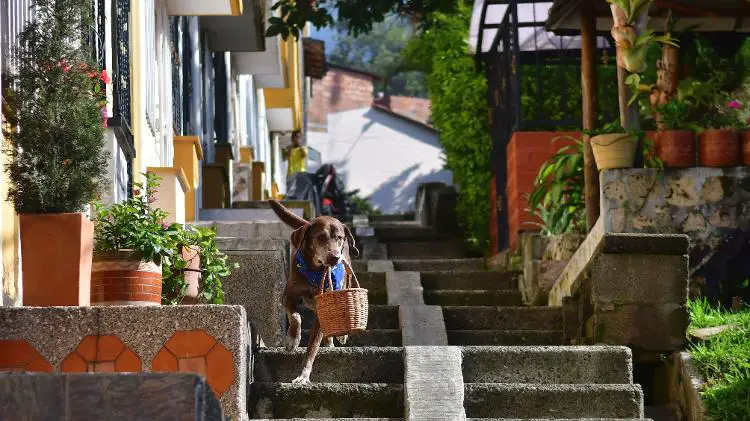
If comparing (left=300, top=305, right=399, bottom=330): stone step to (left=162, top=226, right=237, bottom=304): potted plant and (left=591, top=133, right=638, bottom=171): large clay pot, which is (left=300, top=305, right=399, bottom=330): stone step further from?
(left=162, top=226, right=237, bottom=304): potted plant

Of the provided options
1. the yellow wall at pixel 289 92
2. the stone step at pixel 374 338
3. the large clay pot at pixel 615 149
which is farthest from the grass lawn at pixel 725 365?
the yellow wall at pixel 289 92

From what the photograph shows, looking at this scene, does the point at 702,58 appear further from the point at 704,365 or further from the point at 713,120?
the point at 704,365

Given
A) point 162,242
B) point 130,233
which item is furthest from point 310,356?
point 130,233

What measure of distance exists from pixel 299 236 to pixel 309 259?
5.0 inches

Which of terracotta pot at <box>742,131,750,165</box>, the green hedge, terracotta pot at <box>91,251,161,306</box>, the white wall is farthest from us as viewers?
the white wall

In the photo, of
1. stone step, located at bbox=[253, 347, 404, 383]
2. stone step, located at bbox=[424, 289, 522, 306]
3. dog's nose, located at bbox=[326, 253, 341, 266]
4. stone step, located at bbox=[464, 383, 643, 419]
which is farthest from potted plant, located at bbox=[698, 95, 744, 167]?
dog's nose, located at bbox=[326, 253, 341, 266]

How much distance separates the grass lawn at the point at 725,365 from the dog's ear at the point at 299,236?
87.6 inches

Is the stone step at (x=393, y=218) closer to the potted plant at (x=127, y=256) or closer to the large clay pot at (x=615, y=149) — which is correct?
the large clay pot at (x=615, y=149)

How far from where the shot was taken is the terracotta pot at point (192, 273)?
7.91 meters

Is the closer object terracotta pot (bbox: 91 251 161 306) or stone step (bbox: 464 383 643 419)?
terracotta pot (bbox: 91 251 161 306)

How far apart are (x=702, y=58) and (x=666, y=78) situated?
74.1 inches

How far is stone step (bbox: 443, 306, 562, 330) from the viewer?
10.6m

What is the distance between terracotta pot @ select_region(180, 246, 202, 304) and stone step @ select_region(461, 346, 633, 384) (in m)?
1.49

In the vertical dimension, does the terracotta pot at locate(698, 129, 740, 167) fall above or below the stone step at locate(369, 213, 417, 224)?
above
